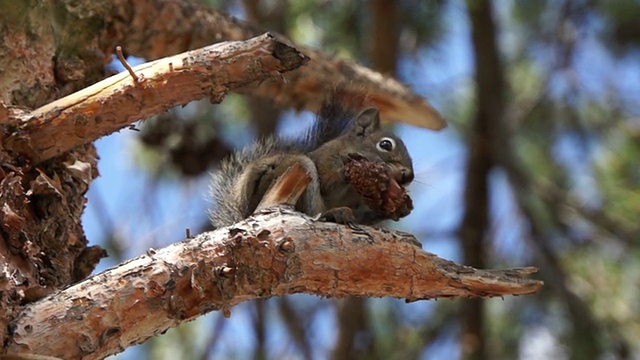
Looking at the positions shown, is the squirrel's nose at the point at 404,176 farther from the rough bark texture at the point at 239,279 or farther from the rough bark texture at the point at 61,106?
the rough bark texture at the point at 239,279

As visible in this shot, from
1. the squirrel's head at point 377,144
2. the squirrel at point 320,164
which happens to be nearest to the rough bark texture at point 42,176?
the squirrel at point 320,164

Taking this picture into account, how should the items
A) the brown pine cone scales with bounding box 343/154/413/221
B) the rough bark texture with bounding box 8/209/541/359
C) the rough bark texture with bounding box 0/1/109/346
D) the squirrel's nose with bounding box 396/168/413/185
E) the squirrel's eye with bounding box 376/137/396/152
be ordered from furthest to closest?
the squirrel's eye with bounding box 376/137/396/152
the squirrel's nose with bounding box 396/168/413/185
the brown pine cone scales with bounding box 343/154/413/221
the rough bark texture with bounding box 0/1/109/346
the rough bark texture with bounding box 8/209/541/359

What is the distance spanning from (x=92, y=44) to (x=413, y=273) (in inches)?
Answer: 30.2

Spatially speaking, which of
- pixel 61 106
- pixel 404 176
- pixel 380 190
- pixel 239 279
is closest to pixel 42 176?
pixel 61 106

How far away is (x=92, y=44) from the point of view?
5.46ft

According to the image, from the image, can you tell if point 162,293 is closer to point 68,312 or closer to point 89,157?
point 68,312

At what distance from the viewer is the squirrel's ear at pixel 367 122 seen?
1859mm

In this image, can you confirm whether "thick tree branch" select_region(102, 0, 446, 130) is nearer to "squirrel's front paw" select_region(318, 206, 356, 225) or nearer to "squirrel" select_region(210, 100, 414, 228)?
"squirrel" select_region(210, 100, 414, 228)

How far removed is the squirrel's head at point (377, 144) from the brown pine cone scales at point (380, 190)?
26 cm

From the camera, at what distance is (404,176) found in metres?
1.76

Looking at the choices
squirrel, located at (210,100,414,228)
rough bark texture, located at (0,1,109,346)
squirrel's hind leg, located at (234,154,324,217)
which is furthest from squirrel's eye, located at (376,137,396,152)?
rough bark texture, located at (0,1,109,346)

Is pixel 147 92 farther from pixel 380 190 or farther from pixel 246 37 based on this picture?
pixel 246 37

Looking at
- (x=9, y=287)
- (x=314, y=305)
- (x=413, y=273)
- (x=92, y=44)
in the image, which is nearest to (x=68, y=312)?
(x=9, y=287)

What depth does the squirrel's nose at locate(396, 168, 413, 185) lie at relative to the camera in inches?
68.6
